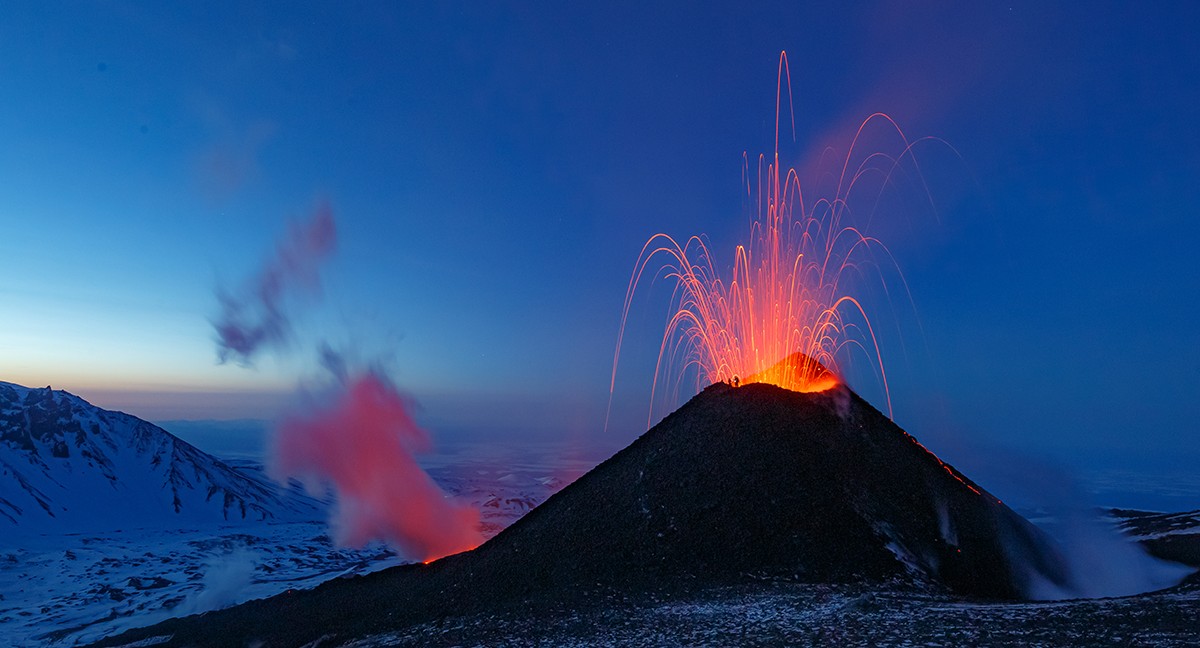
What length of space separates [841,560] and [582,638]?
17.0 metres

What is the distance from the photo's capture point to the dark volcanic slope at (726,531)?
39.3 meters

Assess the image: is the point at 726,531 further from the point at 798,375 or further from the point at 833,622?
the point at 798,375

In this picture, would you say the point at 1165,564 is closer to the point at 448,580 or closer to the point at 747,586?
the point at 747,586

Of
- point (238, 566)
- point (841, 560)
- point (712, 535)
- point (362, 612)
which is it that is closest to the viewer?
point (841, 560)

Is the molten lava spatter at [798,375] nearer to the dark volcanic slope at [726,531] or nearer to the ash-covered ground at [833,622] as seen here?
the dark volcanic slope at [726,531]

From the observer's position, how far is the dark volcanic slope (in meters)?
39.3

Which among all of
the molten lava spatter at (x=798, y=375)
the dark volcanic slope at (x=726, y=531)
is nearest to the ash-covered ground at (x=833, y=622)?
the dark volcanic slope at (x=726, y=531)

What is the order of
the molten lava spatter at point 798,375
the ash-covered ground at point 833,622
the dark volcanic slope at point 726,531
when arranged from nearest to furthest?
1. the ash-covered ground at point 833,622
2. the dark volcanic slope at point 726,531
3. the molten lava spatter at point 798,375

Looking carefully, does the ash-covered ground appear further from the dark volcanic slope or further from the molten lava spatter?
the molten lava spatter

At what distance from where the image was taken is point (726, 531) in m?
41.6

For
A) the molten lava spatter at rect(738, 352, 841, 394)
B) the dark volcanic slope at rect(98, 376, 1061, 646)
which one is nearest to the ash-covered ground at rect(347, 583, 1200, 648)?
the dark volcanic slope at rect(98, 376, 1061, 646)

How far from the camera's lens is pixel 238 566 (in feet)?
620

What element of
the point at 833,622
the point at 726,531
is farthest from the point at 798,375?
the point at 833,622

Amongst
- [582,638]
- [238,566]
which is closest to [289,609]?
[582,638]
